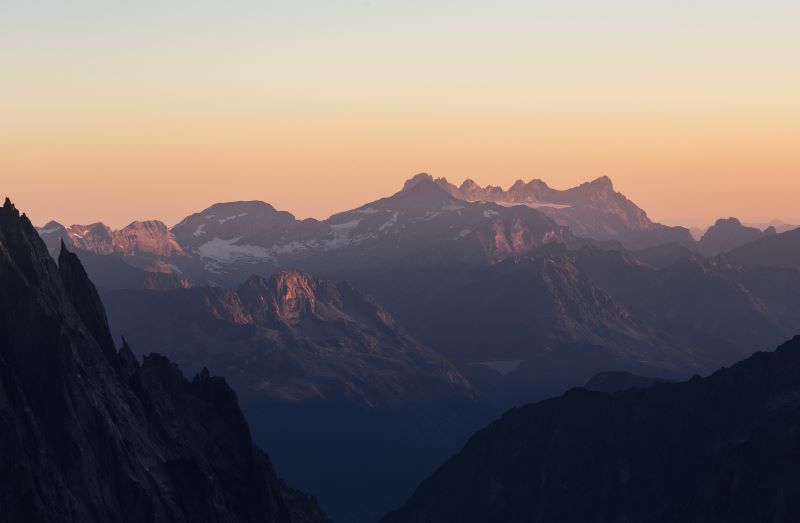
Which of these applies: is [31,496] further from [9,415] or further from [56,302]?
[56,302]

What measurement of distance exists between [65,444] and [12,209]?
27358 millimetres

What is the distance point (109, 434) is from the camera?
7687 inches

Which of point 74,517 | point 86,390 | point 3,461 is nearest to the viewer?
point 3,461

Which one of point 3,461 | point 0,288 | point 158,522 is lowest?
point 158,522

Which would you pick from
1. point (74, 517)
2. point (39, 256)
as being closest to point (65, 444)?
point (74, 517)

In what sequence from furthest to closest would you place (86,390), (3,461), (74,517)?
(86,390), (74,517), (3,461)

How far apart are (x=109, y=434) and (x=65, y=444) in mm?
8464

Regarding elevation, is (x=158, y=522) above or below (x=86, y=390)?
below

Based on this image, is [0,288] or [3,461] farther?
[0,288]

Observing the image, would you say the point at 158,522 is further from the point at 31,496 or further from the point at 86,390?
the point at 31,496

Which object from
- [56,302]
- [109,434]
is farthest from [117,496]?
[56,302]

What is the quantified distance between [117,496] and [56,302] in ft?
69.4

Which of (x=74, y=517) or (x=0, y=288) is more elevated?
(x=0, y=288)

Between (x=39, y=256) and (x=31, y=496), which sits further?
(x=39, y=256)
